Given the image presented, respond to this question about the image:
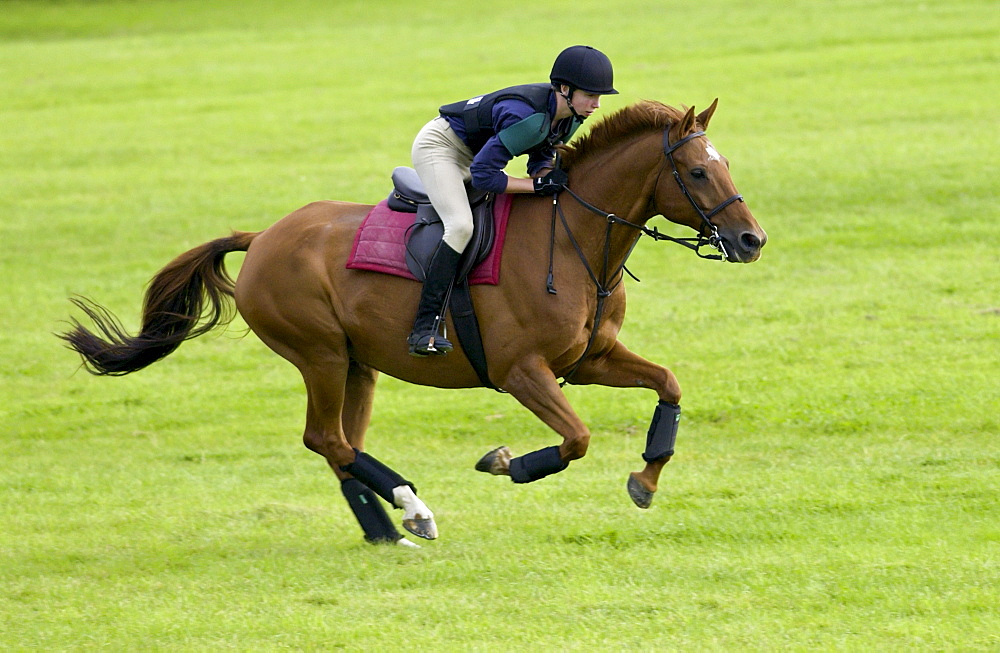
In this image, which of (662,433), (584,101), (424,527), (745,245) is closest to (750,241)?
(745,245)

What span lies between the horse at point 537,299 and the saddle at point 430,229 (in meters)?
0.13

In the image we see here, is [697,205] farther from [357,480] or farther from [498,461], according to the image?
[357,480]

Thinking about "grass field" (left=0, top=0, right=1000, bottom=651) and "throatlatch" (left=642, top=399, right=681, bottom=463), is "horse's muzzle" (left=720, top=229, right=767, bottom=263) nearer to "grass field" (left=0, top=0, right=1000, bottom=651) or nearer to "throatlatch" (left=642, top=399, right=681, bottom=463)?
"throatlatch" (left=642, top=399, right=681, bottom=463)

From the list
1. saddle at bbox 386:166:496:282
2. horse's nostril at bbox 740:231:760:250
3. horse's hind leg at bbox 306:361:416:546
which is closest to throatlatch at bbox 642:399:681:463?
horse's nostril at bbox 740:231:760:250

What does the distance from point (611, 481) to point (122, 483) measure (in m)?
3.94

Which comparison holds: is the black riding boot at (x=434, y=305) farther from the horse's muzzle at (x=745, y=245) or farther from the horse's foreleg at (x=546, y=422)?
the horse's muzzle at (x=745, y=245)

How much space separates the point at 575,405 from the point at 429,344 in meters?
4.35

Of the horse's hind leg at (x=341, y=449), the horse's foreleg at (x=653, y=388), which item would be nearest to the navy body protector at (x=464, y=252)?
the horse's foreleg at (x=653, y=388)

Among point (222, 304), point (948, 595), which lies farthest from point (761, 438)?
point (222, 304)

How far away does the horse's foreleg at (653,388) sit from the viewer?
23.9ft

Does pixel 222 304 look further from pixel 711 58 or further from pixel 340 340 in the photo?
pixel 711 58

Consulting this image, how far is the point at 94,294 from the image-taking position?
1544cm

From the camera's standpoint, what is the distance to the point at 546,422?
718cm

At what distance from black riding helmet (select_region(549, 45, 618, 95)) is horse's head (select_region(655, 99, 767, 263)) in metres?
0.49
